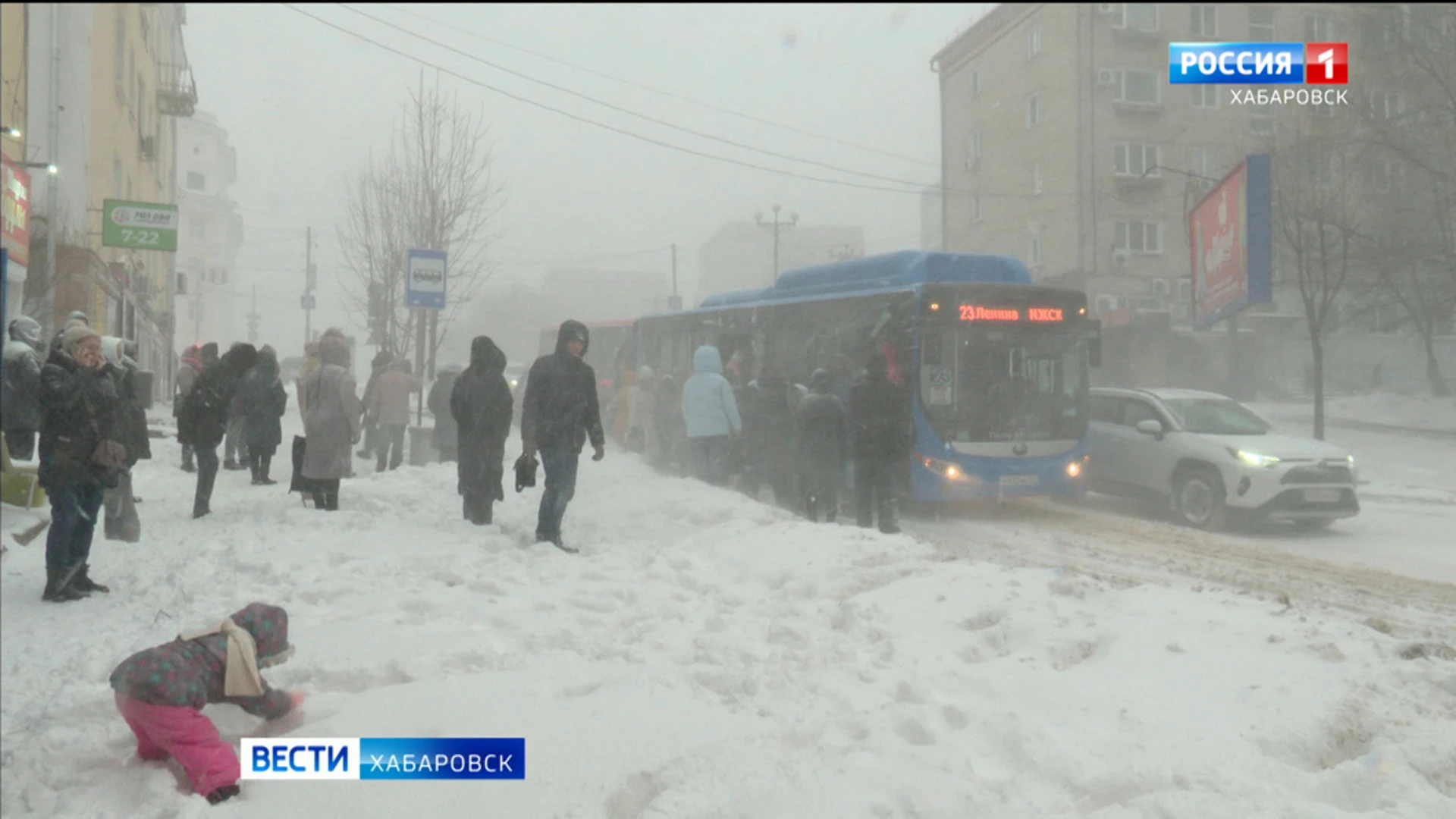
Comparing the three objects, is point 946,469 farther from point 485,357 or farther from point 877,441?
point 485,357

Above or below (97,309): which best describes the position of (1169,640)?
below

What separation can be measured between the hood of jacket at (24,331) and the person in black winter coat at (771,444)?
25.0 feet

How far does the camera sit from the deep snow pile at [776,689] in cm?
365

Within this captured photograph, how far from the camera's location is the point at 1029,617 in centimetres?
537

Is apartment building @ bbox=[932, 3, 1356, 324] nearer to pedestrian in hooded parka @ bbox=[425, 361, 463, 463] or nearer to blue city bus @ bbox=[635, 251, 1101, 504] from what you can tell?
blue city bus @ bbox=[635, 251, 1101, 504]

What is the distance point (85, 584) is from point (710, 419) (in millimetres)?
6526

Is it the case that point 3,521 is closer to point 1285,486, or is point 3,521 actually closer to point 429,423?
point 429,423

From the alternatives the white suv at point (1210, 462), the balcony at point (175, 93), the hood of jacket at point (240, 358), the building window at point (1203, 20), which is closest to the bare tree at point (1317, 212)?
the building window at point (1203, 20)

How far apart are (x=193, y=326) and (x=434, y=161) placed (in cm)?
424

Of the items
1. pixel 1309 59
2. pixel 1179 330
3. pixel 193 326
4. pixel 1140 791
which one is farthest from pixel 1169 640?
pixel 193 326

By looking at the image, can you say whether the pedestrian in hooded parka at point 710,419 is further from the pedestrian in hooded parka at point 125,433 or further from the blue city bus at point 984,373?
the pedestrian in hooded parka at point 125,433

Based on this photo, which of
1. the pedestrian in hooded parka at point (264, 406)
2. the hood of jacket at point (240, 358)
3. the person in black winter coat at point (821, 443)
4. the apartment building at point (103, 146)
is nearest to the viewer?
the hood of jacket at point (240, 358)

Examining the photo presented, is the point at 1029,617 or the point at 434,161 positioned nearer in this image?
the point at 1029,617

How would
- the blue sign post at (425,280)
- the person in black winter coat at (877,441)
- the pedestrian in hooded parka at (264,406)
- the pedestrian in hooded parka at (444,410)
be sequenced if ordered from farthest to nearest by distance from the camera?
the pedestrian in hooded parka at (444,410), the blue sign post at (425,280), the person in black winter coat at (877,441), the pedestrian in hooded parka at (264,406)
